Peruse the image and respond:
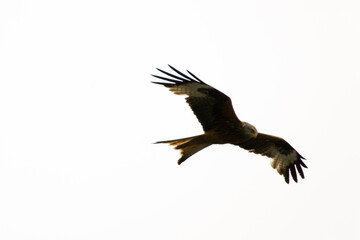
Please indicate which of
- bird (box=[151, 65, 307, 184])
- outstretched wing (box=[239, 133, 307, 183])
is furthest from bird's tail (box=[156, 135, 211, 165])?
outstretched wing (box=[239, 133, 307, 183])

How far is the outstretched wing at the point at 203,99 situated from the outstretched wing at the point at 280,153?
160cm

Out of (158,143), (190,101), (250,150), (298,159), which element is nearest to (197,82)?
(190,101)

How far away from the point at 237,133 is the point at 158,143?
1.23 m

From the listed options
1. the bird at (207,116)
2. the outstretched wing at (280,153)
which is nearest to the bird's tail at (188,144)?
the bird at (207,116)

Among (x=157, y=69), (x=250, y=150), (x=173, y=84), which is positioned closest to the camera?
(x=157, y=69)

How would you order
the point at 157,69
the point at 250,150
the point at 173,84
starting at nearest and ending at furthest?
the point at 157,69 < the point at 173,84 < the point at 250,150

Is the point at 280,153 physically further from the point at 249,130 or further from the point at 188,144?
the point at 188,144

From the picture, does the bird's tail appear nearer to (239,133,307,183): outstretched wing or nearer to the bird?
the bird

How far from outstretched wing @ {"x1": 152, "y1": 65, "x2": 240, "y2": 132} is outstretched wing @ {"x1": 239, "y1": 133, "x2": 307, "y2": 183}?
1596mm

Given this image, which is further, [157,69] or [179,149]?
[179,149]

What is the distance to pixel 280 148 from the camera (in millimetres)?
10625

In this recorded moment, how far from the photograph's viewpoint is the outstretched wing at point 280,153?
10438 mm

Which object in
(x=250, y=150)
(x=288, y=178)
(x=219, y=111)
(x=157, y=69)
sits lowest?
(x=288, y=178)

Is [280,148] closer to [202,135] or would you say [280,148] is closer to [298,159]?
[298,159]
